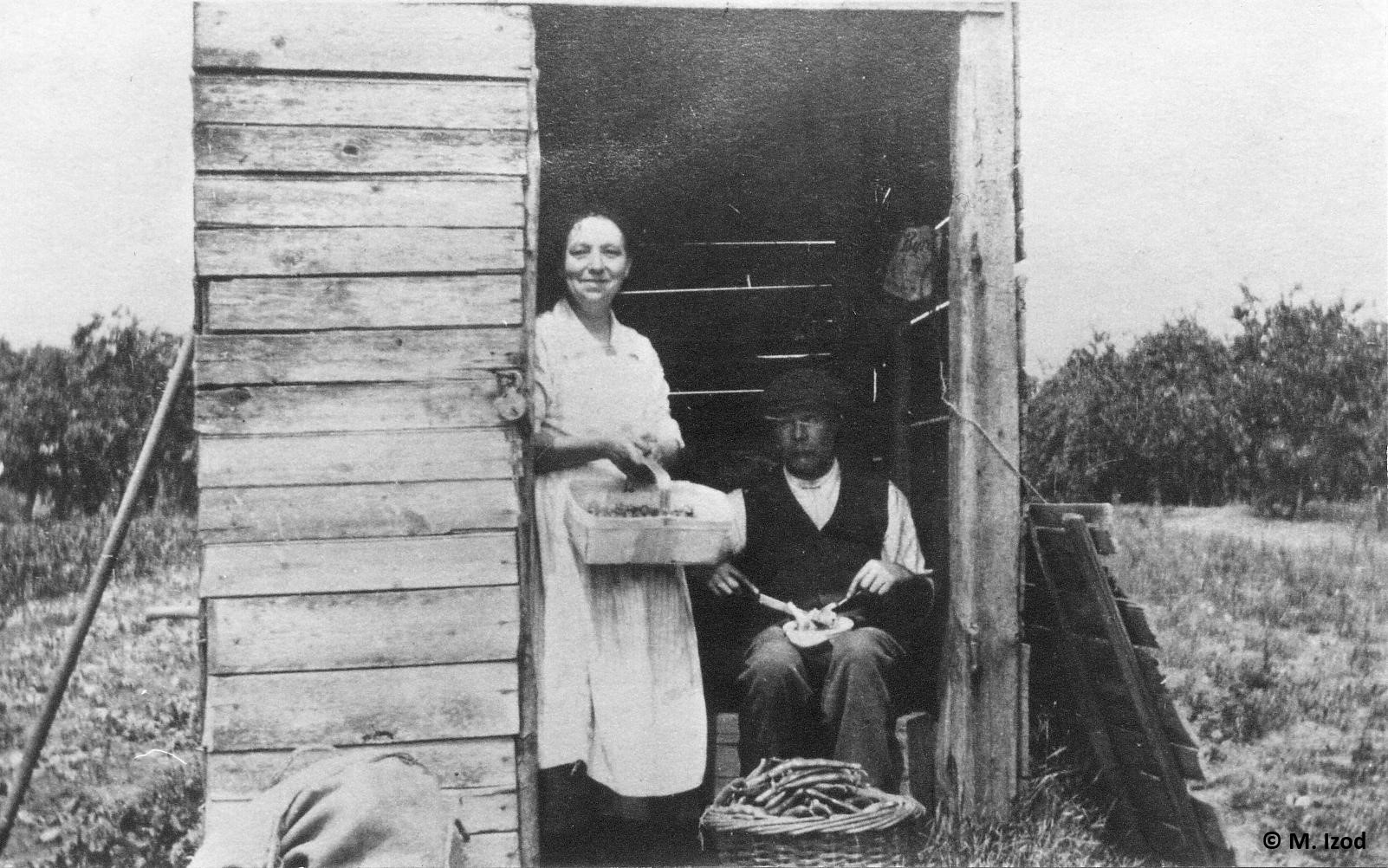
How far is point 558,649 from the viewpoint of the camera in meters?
Answer: 4.68

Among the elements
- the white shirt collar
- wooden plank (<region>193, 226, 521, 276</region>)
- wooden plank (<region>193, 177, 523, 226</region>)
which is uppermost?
wooden plank (<region>193, 177, 523, 226</region>)

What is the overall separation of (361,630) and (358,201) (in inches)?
64.1

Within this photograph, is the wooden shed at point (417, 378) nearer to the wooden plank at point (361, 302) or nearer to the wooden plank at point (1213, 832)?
the wooden plank at point (361, 302)

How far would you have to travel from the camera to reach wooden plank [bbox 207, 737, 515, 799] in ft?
13.9

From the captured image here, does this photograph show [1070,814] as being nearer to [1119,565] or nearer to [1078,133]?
[1119,565]

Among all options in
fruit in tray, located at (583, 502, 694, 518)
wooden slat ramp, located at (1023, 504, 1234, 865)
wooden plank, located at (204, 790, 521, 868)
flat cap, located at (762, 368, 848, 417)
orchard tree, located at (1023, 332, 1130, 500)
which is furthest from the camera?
orchard tree, located at (1023, 332, 1130, 500)

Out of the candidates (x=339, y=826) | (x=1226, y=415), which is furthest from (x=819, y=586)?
(x=1226, y=415)

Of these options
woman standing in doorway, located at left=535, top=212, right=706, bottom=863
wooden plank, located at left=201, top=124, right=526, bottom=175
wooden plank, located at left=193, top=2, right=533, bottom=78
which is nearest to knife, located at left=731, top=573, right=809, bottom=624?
woman standing in doorway, located at left=535, top=212, right=706, bottom=863

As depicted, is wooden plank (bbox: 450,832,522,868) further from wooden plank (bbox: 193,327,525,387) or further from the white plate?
wooden plank (bbox: 193,327,525,387)

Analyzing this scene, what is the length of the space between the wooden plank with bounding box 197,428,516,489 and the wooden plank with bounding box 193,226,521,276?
0.63m

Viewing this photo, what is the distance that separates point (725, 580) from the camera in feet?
17.0

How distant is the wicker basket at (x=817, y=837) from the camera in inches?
170

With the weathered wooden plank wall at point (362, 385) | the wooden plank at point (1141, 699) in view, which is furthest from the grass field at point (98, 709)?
the wooden plank at point (1141, 699)

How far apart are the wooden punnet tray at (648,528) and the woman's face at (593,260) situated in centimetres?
85
